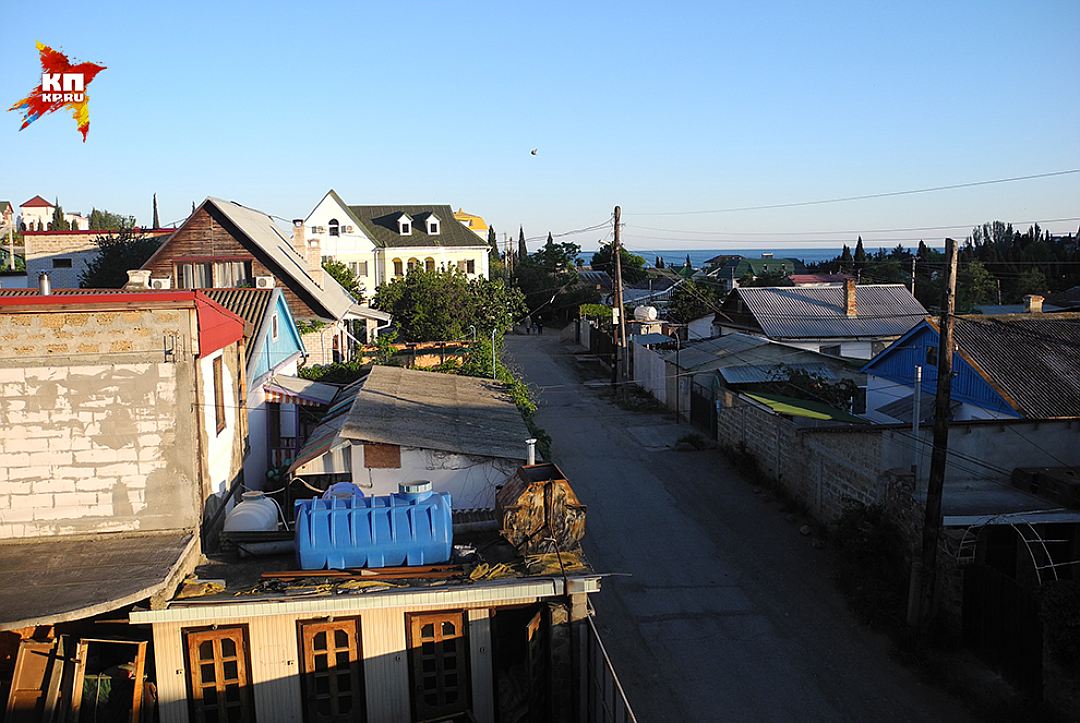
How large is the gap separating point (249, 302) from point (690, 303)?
99.9ft

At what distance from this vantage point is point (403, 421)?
16.2 m

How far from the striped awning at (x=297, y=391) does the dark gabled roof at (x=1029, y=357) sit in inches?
588

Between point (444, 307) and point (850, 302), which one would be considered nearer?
point (850, 302)

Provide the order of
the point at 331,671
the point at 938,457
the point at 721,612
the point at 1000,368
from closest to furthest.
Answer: the point at 331,671 → the point at 938,457 → the point at 721,612 → the point at 1000,368

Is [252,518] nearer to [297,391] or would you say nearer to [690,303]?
[297,391]

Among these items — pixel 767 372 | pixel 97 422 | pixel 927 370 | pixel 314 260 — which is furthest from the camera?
pixel 314 260

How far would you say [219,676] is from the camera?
9688 mm

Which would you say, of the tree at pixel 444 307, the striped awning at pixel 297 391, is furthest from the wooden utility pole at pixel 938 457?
the tree at pixel 444 307

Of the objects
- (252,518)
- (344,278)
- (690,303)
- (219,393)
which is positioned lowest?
(252,518)

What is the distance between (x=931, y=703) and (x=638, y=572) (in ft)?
18.4

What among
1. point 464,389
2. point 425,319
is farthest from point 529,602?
point 425,319

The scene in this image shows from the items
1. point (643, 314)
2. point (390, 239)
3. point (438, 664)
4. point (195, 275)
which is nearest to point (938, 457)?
point (438, 664)

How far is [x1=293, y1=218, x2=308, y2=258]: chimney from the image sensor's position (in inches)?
1425

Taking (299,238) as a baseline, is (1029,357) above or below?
below
